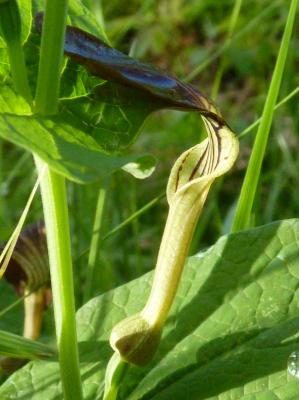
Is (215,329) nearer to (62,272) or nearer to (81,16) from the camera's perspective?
(62,272)

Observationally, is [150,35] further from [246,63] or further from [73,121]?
[73,121]

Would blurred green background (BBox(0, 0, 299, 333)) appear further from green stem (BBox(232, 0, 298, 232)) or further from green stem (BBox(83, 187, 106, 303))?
green stem (BBox(232, 0, 298, 232))

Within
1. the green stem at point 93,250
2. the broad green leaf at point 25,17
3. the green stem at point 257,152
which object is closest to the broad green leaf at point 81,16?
the broad green leaf at point 25,17

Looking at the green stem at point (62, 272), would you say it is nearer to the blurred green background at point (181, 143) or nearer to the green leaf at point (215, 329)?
the green leaf at point (215, 329)

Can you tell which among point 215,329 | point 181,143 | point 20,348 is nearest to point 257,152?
point 215,329

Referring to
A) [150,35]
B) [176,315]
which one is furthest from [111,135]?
[150,35]

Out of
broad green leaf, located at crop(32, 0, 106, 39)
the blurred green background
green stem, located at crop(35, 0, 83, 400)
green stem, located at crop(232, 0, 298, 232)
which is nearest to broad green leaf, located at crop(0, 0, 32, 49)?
broad green leaf, located at crop(32, 0, 106, 39)
